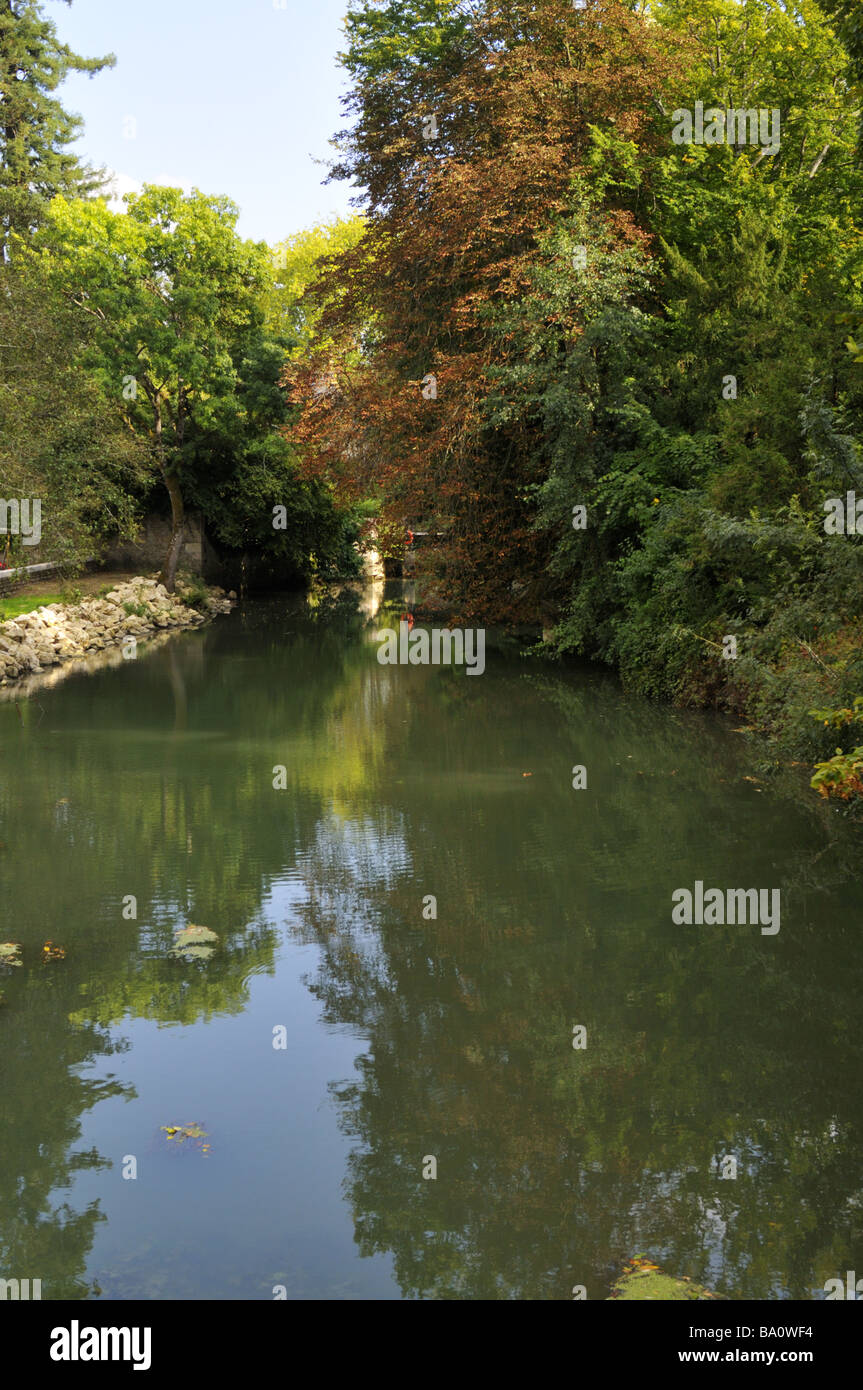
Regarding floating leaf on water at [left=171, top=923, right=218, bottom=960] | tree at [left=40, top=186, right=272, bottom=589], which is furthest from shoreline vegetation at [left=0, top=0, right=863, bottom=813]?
floating leaf on water at [left=171, top=923, right=218, bottom=960]

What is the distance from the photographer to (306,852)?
11.1 meters

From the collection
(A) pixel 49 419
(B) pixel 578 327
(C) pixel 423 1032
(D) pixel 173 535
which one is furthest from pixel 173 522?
(C) pixel 423 1032

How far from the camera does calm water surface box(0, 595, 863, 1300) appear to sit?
202 inches

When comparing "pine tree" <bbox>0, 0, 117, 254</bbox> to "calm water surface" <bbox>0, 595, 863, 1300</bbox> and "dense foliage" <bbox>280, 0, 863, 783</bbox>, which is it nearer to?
"dense foliage" <bbox>280, 0, 863, 783</bbox>

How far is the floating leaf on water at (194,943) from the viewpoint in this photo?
8492 mm

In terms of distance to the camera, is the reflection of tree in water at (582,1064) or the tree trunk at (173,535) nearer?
the reflection of tree in water at (582,1064)

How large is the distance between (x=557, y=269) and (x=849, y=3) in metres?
10.8

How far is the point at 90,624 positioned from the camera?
28547 mm

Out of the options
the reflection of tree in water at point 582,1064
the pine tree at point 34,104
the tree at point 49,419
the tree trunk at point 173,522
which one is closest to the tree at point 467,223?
the tree at point 49,419

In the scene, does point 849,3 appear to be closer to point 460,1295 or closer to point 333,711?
point 460,1295

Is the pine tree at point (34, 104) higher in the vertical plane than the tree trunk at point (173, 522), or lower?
higher

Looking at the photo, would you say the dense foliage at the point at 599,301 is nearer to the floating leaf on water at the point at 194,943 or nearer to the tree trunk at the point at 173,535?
the floating leaf on water at the point at 194,943

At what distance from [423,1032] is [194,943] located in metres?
2.18

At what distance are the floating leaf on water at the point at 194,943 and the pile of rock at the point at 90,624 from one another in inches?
562
